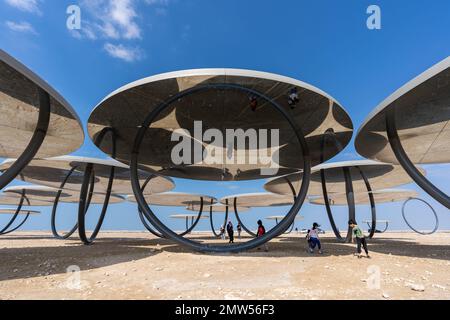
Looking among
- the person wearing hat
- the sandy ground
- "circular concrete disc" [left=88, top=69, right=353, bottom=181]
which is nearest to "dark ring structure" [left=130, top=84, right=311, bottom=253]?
"circular concrete disc" [left=88, top=69, right=353, bottom=181]

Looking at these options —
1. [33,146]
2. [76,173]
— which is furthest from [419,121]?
[76,173]

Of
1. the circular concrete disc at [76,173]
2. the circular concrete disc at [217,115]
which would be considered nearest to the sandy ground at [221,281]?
the circular concrete disc at [217,115]

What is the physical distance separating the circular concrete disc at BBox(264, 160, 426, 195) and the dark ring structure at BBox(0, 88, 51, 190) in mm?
17450

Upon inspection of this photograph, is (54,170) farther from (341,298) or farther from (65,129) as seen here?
(341,298)

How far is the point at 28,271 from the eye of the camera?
8523mm

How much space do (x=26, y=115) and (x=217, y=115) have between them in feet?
30.1

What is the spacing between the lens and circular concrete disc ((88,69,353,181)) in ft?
37.6

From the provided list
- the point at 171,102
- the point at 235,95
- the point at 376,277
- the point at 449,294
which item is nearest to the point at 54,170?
the point at 171,102

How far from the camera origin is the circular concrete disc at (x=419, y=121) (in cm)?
1036

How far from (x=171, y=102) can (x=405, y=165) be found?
11.2 m

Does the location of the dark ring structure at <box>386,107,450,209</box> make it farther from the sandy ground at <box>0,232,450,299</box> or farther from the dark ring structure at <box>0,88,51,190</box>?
the dark ring structure at <box>0,88,51,190</box>

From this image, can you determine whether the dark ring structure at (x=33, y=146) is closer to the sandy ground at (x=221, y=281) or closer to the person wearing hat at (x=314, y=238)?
the sandy ground at (x=221, y=281)

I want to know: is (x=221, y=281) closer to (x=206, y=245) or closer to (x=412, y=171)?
(x=206, y=245)

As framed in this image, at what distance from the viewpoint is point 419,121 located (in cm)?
1404
